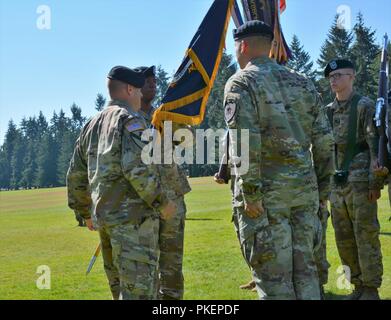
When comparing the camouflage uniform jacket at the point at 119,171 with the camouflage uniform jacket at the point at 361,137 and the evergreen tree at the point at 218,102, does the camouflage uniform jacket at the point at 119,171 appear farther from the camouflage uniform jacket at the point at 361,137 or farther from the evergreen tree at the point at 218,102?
the evergreen tree at the point at 218,102

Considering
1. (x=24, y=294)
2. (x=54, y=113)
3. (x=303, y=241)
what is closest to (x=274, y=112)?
(x=303, y=241)

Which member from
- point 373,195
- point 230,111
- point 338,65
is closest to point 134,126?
point 230,111

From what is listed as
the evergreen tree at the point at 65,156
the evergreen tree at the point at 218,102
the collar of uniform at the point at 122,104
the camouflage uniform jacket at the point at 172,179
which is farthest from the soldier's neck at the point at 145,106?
the evergreen tree at the point at 65,156

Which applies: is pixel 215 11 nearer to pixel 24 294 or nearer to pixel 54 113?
Answer: pixel 24 294

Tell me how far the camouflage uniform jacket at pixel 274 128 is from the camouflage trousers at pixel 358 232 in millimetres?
1928

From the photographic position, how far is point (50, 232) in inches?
553

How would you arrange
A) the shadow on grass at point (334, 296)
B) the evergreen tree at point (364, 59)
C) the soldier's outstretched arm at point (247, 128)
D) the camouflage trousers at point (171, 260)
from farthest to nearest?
1. the evergreen tree at point (364, 59)
2. the shadow on grass at point (334, 296)
3. the camouflage trousers at point (171, 260)
4. the soldier's outstretched arm at point (247, 128)

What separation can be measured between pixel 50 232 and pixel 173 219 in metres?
9.77

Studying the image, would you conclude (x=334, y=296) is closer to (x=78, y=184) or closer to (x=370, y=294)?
(x=370, y=294)

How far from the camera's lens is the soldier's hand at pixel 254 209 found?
12.3ft

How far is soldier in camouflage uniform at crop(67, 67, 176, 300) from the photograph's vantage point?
4098 millimetres

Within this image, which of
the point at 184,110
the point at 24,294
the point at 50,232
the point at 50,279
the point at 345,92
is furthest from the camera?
the point at 50,232

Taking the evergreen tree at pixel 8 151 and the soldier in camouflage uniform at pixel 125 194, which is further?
the evergreen tree at pixel 8 151

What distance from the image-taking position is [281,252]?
377cm
